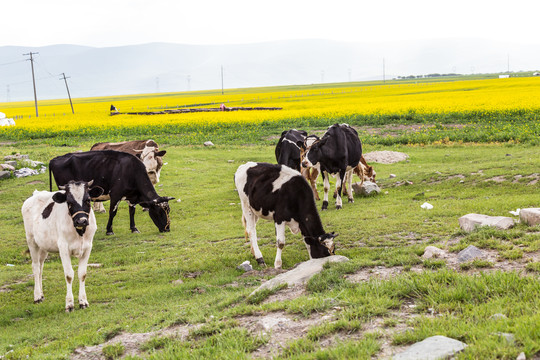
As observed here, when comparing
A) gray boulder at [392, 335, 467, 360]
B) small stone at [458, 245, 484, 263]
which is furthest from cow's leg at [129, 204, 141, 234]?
gray boulder at [392, 335, 467, 360]

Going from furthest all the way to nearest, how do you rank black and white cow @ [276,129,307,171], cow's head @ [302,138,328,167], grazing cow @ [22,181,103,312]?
black and white cow @ [276,129,307,171]
cow's head @ [302,138,328,167]
grazing cow @ [22,181,103,312]

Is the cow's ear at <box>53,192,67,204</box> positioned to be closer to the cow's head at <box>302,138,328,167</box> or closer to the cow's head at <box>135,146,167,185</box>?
the cow's head at <box>302,138,328,167</box>

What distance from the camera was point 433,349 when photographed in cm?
491

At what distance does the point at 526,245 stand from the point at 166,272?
6952 mm

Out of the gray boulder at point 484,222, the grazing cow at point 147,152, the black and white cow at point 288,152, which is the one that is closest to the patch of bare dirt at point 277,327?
the gray boulder at point 484,222

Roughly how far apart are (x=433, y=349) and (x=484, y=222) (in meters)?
5.94

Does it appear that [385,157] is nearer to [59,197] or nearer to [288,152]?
[288,152]

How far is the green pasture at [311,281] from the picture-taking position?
5730 mm

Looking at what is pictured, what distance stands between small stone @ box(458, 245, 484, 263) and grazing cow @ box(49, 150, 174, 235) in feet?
31.0

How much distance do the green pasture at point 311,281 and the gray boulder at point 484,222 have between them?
283mm

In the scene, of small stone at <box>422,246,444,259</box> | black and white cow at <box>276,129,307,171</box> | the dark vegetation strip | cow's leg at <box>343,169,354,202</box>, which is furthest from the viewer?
the dark vegetation strip

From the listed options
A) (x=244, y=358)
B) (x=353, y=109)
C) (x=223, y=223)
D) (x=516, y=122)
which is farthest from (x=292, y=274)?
(x=353, y=109)

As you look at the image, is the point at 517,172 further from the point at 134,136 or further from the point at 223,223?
the point at 134,136

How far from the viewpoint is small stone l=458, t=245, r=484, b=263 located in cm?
815
